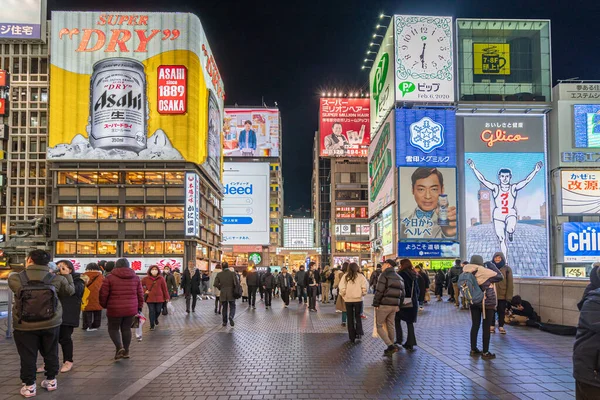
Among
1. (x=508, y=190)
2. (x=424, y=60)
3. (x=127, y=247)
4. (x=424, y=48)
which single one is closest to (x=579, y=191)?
(x=508, y=190)

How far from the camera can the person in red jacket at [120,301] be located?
30.4ft

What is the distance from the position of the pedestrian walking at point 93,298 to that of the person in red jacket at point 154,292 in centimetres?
112

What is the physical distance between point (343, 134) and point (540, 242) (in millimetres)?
47242

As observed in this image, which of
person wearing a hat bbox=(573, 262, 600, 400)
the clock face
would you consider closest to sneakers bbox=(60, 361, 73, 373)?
person wearing a hat bbox=(573, 262, 600, 400)

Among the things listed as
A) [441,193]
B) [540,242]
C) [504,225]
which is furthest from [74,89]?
[540,242]

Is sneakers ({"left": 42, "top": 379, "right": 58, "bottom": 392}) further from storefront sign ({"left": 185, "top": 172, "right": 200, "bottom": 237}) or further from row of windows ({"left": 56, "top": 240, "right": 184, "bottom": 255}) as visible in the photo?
row of windows ({"left": 56, "top": 240, "right": 184, "bottom": 255})

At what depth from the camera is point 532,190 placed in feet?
166

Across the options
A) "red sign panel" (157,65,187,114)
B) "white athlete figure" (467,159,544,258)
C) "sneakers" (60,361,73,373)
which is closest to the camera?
"sneakers" (60,361,73,373)

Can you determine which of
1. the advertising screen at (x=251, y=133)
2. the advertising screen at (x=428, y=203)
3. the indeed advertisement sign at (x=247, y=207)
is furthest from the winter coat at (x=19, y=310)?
the advertising screen at (x=251, y=133)

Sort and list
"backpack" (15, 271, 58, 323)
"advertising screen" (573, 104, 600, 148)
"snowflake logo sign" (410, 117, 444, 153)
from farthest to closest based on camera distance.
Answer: "advertising screen" (573, 104, 600, 148) < "snowflake logo sign" (410, 117, 444, 153) < "backpack" (15, 271, 58, 323)

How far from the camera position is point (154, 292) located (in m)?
13.7

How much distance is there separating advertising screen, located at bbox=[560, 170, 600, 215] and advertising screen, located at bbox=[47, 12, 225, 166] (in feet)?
111

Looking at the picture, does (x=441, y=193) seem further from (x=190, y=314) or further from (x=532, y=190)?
(x=190, y=314)

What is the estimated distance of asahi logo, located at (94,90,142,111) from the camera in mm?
53000
